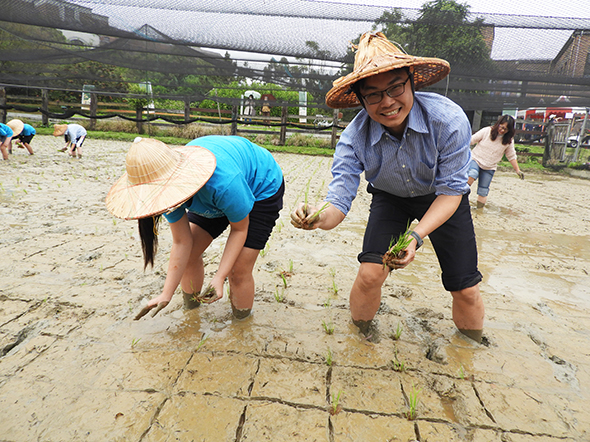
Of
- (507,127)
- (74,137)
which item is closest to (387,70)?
(507,127)

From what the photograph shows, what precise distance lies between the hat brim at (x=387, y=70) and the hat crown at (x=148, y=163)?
0.86 meters

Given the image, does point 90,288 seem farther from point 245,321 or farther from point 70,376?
point 245,321

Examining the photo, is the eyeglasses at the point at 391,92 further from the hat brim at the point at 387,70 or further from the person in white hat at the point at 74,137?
the person in white hat at the point at 74,137

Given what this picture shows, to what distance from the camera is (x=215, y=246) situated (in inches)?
148

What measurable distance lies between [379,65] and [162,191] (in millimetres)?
1094

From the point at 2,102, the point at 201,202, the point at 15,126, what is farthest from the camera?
the point at 2,102

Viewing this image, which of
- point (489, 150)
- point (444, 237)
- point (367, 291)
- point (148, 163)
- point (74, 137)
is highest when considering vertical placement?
point (148, 163)

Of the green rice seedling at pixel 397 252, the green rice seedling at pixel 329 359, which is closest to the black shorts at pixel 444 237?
the green rice seedling at pixel 397 252

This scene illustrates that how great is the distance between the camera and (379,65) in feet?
5.48

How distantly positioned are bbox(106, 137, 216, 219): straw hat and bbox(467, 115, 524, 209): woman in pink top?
16.2ft

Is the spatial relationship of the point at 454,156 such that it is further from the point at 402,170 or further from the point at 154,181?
the point at 154,181

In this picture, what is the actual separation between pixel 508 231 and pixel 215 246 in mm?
3736

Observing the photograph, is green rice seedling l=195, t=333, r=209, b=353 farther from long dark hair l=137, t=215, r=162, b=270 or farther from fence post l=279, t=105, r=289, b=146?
fence post l=279, t=105, r=289, b=146

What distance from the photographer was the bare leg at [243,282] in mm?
2244
